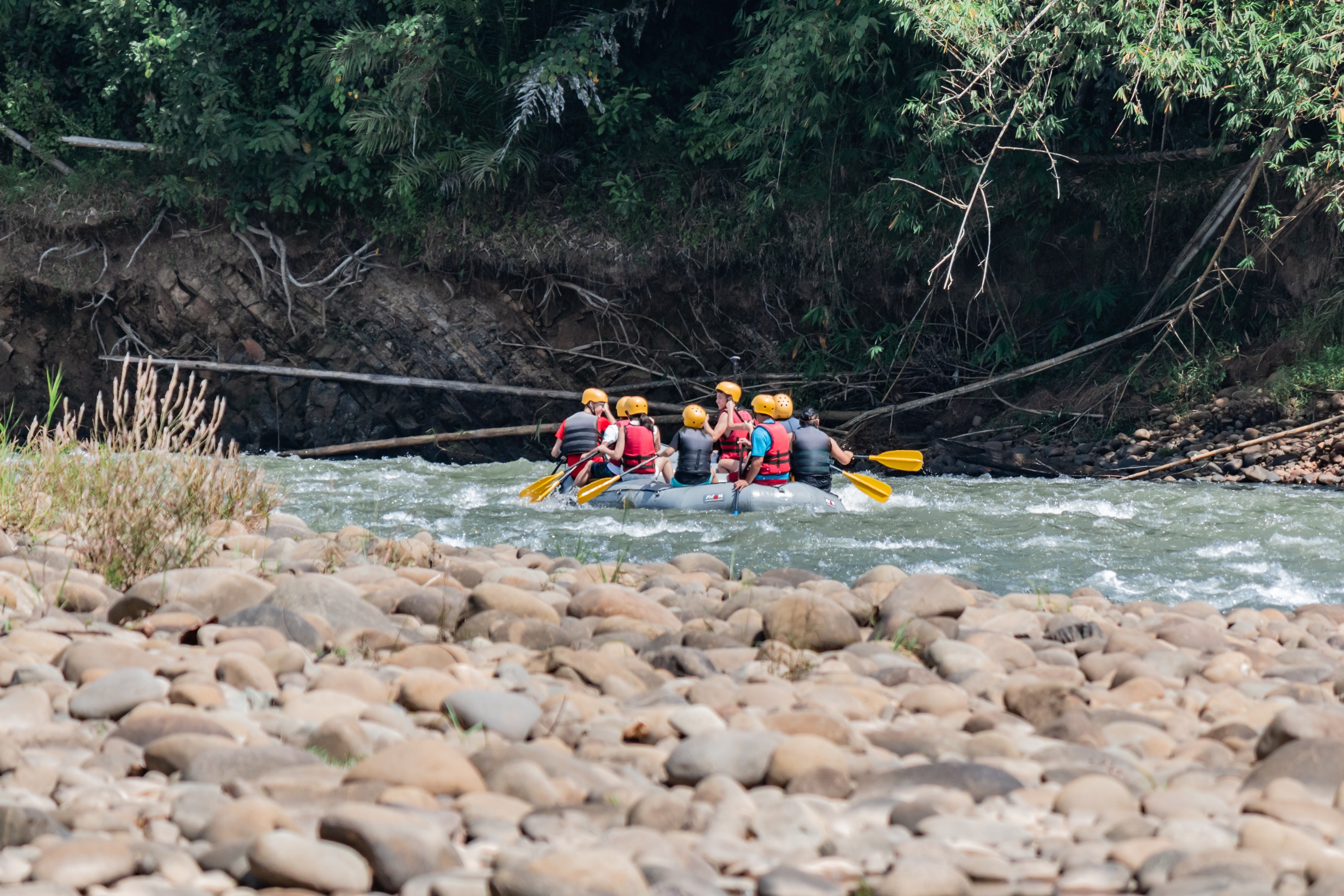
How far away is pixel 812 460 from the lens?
9172 mm

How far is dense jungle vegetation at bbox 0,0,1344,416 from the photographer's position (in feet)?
31.3


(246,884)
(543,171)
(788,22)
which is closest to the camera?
(246,884)

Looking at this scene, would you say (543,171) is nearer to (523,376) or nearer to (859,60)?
(523,376)

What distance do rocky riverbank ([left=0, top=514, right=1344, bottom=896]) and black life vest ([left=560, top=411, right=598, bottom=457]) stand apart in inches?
211

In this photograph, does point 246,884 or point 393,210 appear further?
point 393,210

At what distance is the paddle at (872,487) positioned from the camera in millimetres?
9164

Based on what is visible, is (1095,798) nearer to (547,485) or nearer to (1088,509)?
(1088,509)

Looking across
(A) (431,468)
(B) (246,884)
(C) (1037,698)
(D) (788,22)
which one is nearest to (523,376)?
(A) (431,468)

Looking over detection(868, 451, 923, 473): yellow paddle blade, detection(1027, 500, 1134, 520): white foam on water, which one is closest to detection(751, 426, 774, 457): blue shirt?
detection(868, 451, 923, 473): yellow paddle blade

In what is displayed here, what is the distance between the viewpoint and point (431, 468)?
483 inches

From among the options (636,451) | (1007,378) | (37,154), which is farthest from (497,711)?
(37,154)

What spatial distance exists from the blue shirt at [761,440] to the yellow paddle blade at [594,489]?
1154 mm

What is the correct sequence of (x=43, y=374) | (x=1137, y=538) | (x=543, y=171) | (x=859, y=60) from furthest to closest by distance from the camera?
(x=43, y=374) < (x=543, y=171) < (x=859, y=60) < (x=1137, y=538)

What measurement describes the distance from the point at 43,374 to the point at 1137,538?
13.6 metres
